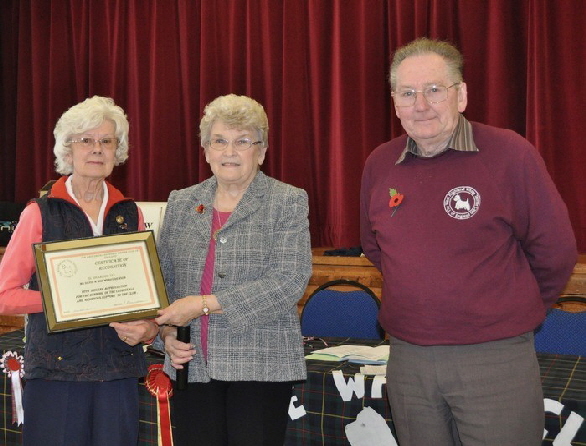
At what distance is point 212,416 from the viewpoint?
7.23 feet

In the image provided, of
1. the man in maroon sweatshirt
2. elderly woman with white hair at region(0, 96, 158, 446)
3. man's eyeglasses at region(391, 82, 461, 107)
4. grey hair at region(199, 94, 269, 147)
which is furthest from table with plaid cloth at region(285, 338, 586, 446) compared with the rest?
man's eyeglasses at region(391, 82, 461, 107)

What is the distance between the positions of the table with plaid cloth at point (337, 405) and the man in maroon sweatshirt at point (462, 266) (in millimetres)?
452

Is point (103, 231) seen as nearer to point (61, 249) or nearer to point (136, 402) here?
point (61, 249)

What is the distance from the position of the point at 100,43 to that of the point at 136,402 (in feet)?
17.1

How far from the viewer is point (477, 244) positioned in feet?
6.32

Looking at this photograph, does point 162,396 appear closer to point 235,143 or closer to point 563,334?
point 235,143

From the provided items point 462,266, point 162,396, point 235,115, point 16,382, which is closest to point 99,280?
point 162,396

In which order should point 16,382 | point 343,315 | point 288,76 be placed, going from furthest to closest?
point 288,76
point 343,315
point 16,382

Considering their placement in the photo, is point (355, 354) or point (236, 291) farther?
point (355, 354)

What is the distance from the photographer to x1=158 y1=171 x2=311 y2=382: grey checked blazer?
222 cm

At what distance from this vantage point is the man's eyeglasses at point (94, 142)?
2418 mm

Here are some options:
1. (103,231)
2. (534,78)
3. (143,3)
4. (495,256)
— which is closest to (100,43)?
(143,3)

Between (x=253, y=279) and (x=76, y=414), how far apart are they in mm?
727

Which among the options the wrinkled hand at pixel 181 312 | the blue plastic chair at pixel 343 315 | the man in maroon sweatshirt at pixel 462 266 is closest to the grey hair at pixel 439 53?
the man in maroon sweatshirt at pixel 462 266
